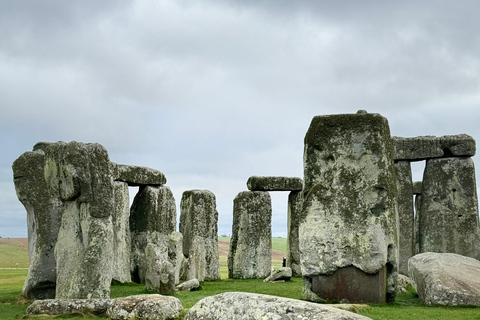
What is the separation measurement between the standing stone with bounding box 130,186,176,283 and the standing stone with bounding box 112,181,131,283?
0.69 m

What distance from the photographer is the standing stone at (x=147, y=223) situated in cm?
2061

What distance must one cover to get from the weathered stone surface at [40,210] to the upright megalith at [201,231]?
6.93m

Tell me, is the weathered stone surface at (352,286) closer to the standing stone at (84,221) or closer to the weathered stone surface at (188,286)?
the weathered stone surface at (188,286)

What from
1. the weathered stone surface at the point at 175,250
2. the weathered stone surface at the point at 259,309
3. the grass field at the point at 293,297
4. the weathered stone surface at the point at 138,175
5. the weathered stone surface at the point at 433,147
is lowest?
the grass field at the point at 293,297

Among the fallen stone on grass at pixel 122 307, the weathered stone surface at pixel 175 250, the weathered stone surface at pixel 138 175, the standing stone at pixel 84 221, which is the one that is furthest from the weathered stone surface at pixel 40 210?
the weathered stone surface at pixel 138 175

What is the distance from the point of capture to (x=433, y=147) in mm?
21703

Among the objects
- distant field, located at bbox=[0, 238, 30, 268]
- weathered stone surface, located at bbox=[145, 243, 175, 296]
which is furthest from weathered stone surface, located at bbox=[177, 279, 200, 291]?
distant field, located at bbox=[0, 238, 30, 268]

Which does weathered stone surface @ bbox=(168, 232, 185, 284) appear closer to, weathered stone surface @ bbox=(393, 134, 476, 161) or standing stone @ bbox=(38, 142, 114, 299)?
standing stone @ bbox=(38, 142, 114, 299)

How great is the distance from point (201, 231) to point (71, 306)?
10.7m

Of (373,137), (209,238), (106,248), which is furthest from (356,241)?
(209,238)

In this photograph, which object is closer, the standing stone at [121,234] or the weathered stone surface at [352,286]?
the weathered stone surface at [352,286]

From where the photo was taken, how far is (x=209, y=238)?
21.8m

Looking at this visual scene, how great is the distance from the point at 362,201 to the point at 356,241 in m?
0.83

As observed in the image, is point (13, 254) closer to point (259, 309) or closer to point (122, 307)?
point (122, 307)
